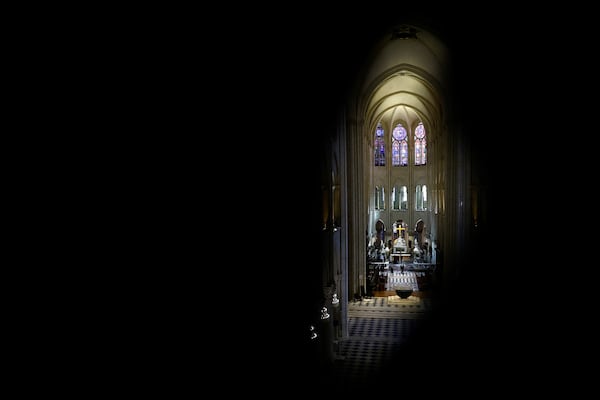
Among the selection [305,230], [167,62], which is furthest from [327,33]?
[167,62]

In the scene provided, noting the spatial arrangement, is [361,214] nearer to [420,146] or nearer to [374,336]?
[374,336]

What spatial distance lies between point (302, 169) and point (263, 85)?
2.29m

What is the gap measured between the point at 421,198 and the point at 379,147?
5.69 metres

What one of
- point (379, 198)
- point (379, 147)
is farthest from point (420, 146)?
point (379, 198)

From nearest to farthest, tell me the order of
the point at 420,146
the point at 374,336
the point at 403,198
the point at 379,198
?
the point at 374,336, the point at 420,146, the point at 403,198, the point at 379,198

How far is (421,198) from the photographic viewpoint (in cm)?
3872

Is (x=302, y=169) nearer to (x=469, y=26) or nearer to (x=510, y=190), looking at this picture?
(x=510, y=190)

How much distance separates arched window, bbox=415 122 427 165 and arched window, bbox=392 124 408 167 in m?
0.91

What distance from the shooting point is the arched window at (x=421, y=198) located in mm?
38531

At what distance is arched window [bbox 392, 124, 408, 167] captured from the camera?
38281 millimetres

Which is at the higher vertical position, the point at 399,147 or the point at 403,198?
the point at 399,147

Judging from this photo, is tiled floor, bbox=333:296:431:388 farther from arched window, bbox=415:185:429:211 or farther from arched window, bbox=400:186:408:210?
arched window, bbox=400:186:408:210

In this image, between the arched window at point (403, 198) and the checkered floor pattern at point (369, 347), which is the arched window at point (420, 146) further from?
the checkered floor pattern at point (369, 347)

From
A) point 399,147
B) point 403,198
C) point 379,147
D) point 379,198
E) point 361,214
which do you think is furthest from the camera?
point 379,198
